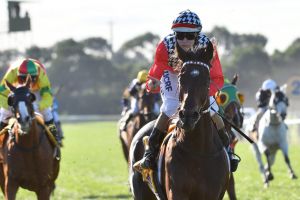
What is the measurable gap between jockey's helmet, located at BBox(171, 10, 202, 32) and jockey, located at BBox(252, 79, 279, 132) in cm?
1126

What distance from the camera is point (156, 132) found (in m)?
8.55

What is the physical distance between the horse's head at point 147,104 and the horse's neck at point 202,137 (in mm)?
7687

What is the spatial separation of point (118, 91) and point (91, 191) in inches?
2871

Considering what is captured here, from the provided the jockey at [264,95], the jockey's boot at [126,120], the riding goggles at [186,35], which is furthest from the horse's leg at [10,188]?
the jockey at [264,95]

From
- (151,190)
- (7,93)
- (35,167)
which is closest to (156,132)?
(151,190)

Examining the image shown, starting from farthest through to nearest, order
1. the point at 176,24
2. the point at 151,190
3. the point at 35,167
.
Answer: the point at 35,167 → the point at 151,190 → the point at 176,24

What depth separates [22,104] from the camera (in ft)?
34.6

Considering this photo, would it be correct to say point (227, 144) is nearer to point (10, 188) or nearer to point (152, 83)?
point (152, 83)

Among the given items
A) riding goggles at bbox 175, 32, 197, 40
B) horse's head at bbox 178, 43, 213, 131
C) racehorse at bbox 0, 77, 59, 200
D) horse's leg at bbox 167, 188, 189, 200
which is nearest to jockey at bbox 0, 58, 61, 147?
racehorse at bbox 0, 77, 59, 200

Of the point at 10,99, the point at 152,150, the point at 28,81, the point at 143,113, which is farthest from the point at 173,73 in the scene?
the point at 143,113

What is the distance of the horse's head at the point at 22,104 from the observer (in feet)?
34.5

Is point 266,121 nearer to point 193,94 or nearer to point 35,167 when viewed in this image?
point 35,167

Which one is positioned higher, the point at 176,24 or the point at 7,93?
the point at 176,24

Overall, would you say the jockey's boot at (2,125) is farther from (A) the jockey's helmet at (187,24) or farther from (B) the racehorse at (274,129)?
(B) the racehorse at (274,129)
